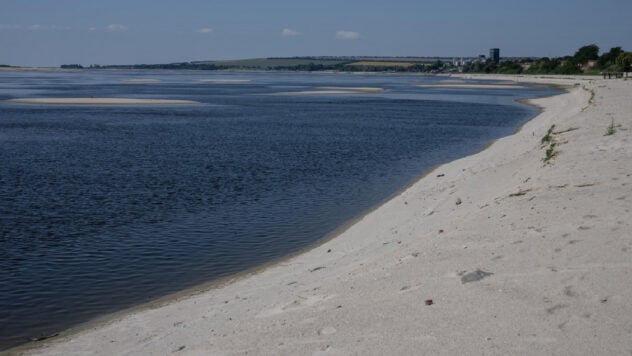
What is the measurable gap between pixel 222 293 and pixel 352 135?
108ft

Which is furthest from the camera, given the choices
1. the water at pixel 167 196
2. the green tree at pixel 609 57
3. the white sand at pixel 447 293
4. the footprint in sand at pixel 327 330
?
the green tree at pixel 609 57

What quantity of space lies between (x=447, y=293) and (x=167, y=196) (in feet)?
51.8

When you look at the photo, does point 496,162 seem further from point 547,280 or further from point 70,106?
point 70,106

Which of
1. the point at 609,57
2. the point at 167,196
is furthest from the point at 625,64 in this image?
the point at 167,196

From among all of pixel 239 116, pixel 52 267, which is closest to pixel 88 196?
pixel 52 267

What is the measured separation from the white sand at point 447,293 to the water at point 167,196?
180 cm

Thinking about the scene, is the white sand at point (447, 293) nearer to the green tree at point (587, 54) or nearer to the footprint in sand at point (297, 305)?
the footprint in sand at point (297, 305)

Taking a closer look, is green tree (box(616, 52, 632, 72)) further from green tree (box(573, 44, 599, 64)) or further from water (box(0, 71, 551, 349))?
water (box(0, 71, 551, 349))

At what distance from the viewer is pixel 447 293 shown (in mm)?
8750

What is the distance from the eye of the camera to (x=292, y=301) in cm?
981

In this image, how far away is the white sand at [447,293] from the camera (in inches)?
290

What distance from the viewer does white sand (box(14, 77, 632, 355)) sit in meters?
7.38

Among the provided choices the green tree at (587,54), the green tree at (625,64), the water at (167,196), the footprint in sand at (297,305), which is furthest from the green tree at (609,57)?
the footprint in sand at (297,305)

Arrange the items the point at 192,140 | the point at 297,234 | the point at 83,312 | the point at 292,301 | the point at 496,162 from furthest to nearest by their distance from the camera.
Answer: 1. the point at 192,140
2. the point at 496,162
3. the point at 297,234
4. the point at 83,312
5. the point at 292,301
